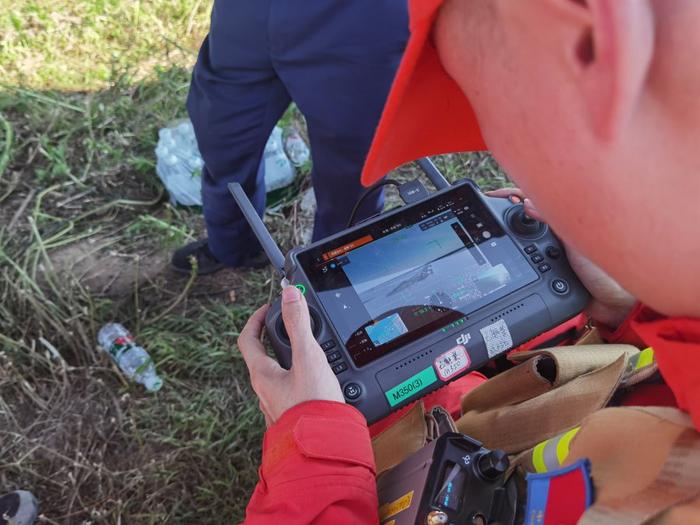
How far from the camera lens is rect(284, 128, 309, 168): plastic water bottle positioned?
197 centimetres

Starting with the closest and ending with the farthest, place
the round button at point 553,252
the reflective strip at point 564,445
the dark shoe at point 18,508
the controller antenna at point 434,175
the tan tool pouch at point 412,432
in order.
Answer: the reflective strip at point 564,445
the tan tool pouch at point 412,432
the round button at point 553,252
the controller antenna at point 434,175
the dark shoe at point 18,508

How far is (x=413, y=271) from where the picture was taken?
3.24ft

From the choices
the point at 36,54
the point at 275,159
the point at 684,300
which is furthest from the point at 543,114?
the point at 36,54

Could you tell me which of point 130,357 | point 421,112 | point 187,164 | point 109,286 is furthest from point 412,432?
point 187,164

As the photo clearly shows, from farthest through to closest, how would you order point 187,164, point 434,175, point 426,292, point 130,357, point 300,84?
point 187,164 → point 130,357 → point 300,84 → point 434,175 → point 426,292

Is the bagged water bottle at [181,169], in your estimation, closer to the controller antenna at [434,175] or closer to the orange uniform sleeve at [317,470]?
the controller antenna at [434,175]

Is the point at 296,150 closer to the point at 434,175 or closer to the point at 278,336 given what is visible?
the point at 434,175

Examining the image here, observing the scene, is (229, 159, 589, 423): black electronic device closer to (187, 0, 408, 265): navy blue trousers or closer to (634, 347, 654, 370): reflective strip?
(634, 347, 654, 370): reflective strip

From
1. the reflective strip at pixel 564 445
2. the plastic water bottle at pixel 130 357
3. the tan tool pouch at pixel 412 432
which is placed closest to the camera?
the reflective strip at pixel 564 445

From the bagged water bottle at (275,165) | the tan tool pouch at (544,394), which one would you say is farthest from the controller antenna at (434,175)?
the bagged water bottle at (275,165)

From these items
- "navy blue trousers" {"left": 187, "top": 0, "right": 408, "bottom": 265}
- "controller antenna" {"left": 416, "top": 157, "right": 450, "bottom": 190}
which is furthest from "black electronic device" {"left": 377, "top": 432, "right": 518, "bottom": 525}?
"navy blue trousers" {"left": 187, "top": 0, "right": 408, "bottom": 265}

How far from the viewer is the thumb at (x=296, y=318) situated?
87 centimetres

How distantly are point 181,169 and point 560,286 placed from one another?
48.0 inches

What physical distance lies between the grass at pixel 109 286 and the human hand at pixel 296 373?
0.66m
